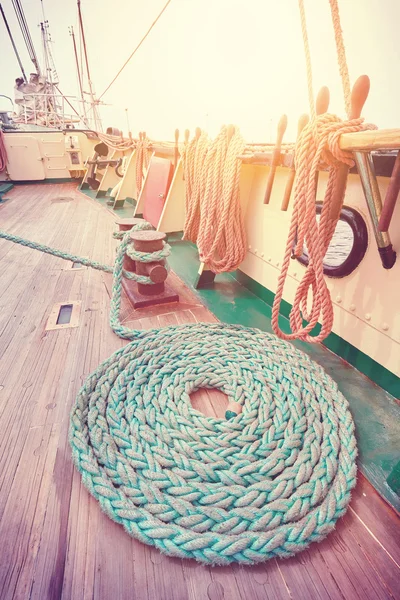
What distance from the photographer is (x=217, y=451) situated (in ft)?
3.17

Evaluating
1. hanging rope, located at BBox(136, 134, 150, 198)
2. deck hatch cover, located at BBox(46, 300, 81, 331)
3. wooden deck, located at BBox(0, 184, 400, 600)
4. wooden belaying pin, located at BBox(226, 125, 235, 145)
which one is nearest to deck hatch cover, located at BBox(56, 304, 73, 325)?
deck hatch cover, located at BBox(46, 300, 81, 331)

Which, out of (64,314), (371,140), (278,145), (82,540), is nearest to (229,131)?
(278,145)

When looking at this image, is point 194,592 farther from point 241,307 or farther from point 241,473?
point 241,307

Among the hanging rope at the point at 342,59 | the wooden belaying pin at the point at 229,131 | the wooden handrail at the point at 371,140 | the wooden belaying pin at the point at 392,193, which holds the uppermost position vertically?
the hanging rope at the point at 342,59

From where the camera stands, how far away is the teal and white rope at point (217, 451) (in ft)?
2.60

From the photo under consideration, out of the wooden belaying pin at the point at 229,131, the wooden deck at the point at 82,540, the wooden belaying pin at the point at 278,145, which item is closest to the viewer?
the wooden deck at the point at 82,540

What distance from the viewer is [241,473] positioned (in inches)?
35.7

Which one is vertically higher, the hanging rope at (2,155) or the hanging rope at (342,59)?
the hanging rope at (342,59)

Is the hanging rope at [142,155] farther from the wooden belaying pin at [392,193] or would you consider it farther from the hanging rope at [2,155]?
the hanging rope at [2,155]

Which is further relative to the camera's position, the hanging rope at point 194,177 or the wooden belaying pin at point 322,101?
the hanging rope at point 194,177

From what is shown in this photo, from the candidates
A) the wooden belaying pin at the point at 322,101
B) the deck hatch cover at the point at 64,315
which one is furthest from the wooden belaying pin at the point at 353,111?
the deck hatch cover at the point at 64,315

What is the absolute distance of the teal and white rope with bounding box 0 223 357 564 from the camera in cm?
79

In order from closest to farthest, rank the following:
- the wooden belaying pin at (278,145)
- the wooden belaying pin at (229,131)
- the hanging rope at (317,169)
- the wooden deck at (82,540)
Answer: the wooden deck at (82,540), the hanging rope at (317,169), the wooden belaying pin at (278,145), the wooden belaying pin at (229,131)

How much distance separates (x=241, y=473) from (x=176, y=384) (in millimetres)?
432
